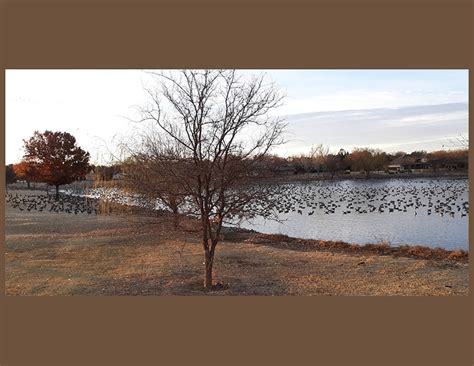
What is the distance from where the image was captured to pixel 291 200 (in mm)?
33438

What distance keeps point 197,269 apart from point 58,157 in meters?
30.7

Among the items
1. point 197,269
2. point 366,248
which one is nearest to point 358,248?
point 366,248

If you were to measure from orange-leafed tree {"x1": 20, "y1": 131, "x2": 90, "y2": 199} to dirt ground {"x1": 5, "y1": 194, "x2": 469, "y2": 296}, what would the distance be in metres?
21.5

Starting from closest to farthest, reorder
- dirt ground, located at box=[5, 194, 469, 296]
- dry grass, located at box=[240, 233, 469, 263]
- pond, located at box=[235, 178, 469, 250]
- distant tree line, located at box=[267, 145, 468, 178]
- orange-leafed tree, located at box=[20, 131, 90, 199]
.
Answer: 1. dirt ground, located at box=[5, 194, 469, 296]
2. dry grass, located at box=[240, 233, 469, 263]
3. pond, located at box=[235, 178, 469, 250]
4. orange-leafed tree, located at box=[20, 131, 90, 199]
5. distant tree line, located at box=[267, 145, 468, 178]

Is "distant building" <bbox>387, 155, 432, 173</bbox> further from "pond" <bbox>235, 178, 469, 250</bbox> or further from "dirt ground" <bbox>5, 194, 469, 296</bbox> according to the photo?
"dirt ground" <bbox>5, 194, 469, 296</bbox>

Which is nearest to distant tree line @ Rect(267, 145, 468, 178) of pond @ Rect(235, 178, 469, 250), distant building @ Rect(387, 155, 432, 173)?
distant building @ Rect(387, 155, 432, 173)

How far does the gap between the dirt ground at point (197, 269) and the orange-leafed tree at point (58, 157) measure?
21520 mm

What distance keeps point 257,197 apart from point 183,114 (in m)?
2.30

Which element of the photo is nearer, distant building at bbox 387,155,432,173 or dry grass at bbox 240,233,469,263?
dry grass at bbox 240,233,469,263

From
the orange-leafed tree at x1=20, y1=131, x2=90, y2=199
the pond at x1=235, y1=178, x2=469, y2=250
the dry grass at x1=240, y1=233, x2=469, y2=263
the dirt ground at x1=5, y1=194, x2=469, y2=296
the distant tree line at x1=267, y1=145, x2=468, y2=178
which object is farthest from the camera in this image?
the distant tree line at x1=267, y1=145, x2=468, y2=178

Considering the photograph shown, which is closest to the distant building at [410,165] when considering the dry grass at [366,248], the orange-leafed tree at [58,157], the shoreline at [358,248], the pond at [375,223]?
the pond at [375,223]

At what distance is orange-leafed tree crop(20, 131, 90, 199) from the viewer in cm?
3800

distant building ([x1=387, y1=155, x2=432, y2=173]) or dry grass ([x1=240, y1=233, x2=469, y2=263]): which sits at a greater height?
distant building ([x1=387, y1=155, x2=432, y2=173])

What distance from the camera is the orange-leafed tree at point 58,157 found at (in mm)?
38000
